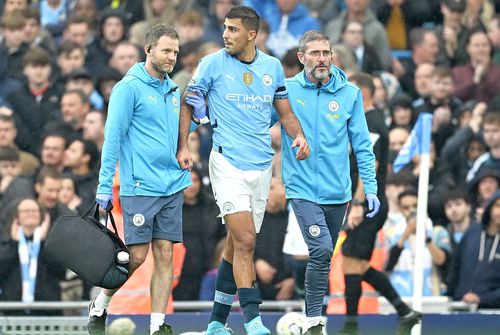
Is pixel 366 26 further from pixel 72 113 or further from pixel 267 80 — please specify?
pixel 267 80

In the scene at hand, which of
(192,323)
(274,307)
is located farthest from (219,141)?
(274,307)

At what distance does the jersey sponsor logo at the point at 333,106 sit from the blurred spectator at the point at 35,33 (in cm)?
706

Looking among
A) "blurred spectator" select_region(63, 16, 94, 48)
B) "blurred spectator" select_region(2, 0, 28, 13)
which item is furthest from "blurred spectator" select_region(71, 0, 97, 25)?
"blurred spectator" select_region(2, 0, 28, 13)

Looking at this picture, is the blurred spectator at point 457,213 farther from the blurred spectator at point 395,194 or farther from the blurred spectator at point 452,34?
the blurred spectator at point 452,34

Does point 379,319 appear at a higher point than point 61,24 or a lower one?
lower

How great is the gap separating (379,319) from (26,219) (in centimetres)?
402

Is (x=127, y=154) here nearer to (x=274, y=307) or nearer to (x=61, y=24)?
(x=274, y=307)

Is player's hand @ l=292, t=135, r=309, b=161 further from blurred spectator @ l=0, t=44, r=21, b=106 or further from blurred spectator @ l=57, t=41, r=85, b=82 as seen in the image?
blurred spectator @ l=57, t=41, r=85, b=82

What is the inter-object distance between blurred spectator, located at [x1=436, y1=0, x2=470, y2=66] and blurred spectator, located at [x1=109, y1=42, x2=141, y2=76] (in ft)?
12.0

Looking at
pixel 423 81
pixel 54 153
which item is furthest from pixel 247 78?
pixel 423 81

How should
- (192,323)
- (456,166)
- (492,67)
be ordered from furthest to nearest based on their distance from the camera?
(492,67) < (456,166) < (192,323)

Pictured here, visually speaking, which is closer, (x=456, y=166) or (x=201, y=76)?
(x=201, y=76)

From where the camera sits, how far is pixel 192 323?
1384 centimetres

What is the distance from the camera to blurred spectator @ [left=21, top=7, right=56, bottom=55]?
18672 mm
